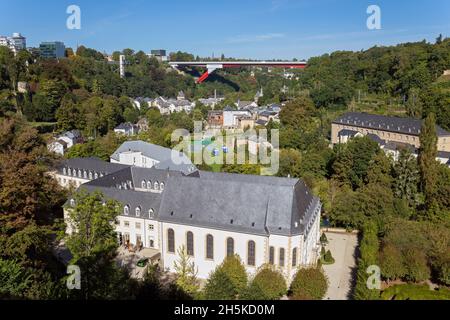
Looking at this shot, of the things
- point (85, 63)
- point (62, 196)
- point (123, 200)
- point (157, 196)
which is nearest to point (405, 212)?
point (157, 196)

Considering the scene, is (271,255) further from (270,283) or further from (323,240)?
(323,240)

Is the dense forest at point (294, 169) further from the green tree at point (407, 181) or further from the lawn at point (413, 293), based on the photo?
the lawn at point (413, 293)

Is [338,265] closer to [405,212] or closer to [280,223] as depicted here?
[280,223]

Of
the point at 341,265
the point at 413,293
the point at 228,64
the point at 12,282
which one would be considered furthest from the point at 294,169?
the point at 228,64

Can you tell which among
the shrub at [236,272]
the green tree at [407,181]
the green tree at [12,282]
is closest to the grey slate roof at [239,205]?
the shrub at [236,272]

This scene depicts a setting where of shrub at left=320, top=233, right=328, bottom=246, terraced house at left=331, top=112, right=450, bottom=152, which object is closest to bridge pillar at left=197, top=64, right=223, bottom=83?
terraced house at left=331, top=112, right=450, bottom=152

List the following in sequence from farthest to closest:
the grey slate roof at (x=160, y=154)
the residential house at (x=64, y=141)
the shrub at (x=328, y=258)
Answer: the residential house at (x=64, y=141), the grey slate roof at (x=160, y=154), the shrub at (x=328, y=258)

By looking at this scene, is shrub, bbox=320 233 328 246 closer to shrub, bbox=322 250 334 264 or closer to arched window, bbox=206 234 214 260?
shrub, bbox=322 250 334 264
